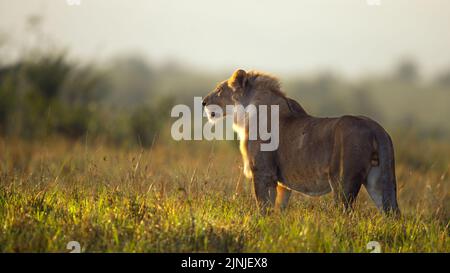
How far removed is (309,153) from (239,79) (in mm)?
1575

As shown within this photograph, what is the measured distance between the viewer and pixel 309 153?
319 inches

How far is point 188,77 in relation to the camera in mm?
76250

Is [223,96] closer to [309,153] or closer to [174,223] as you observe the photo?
[309,153]

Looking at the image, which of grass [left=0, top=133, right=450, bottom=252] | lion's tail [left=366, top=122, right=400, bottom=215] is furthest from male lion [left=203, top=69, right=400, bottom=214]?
grass [left=0, top=133, right=450, bottom=252]

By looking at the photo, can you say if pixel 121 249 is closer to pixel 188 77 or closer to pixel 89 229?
pixel 89 229

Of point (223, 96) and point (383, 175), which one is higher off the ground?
point (223, 96)

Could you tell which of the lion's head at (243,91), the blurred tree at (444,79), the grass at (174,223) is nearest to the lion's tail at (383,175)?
the grass at (174,223)

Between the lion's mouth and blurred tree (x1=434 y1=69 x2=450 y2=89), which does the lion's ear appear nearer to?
the lion's mouth

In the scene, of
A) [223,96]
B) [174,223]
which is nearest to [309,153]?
[223,96]

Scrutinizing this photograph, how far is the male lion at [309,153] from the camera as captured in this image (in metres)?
7.51

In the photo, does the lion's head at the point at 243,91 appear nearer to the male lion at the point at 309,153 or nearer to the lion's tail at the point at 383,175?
the male lion at the point at 309,153
